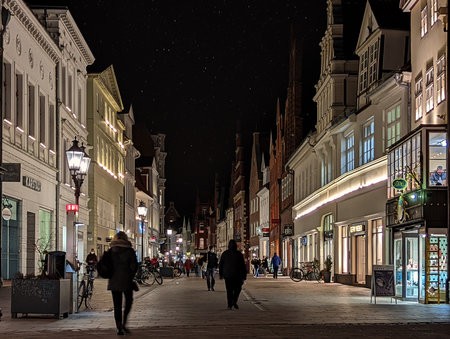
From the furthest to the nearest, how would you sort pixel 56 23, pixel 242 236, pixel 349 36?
pixel 242 236 → pixel 349 36 → pixel 56 23

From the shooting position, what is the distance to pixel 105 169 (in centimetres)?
6228

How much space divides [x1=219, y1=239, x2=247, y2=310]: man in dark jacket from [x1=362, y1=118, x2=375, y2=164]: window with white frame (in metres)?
14.8

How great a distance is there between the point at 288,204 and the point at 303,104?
9.42 metres

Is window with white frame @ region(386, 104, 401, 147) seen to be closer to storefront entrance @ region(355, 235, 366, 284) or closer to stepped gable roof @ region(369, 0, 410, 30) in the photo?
stepped gable roof @ region(369, 0, 410, 30)

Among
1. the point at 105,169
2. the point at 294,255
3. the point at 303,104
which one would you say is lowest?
the point at 294,255

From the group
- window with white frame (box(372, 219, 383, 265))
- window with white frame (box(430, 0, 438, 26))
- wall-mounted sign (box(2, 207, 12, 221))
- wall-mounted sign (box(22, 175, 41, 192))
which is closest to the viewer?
window with white frame (box(430, 0, 438, 26))

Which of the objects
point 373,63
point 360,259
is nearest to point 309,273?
point 360,259

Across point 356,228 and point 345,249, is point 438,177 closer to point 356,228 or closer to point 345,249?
point 356,228

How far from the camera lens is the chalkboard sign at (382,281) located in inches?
1003

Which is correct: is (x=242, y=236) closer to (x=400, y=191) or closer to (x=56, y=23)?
(x=56, y=23)

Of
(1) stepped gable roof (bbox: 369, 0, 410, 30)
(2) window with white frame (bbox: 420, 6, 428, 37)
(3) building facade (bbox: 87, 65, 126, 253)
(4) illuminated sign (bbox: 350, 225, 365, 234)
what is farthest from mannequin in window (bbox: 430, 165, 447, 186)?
(3) building facade (bbox: 87, 65, 126, 253)

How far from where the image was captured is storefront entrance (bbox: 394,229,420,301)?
2656 cm

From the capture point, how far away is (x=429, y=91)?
1099 inches

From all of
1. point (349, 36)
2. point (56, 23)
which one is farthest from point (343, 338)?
point (349, 36)
